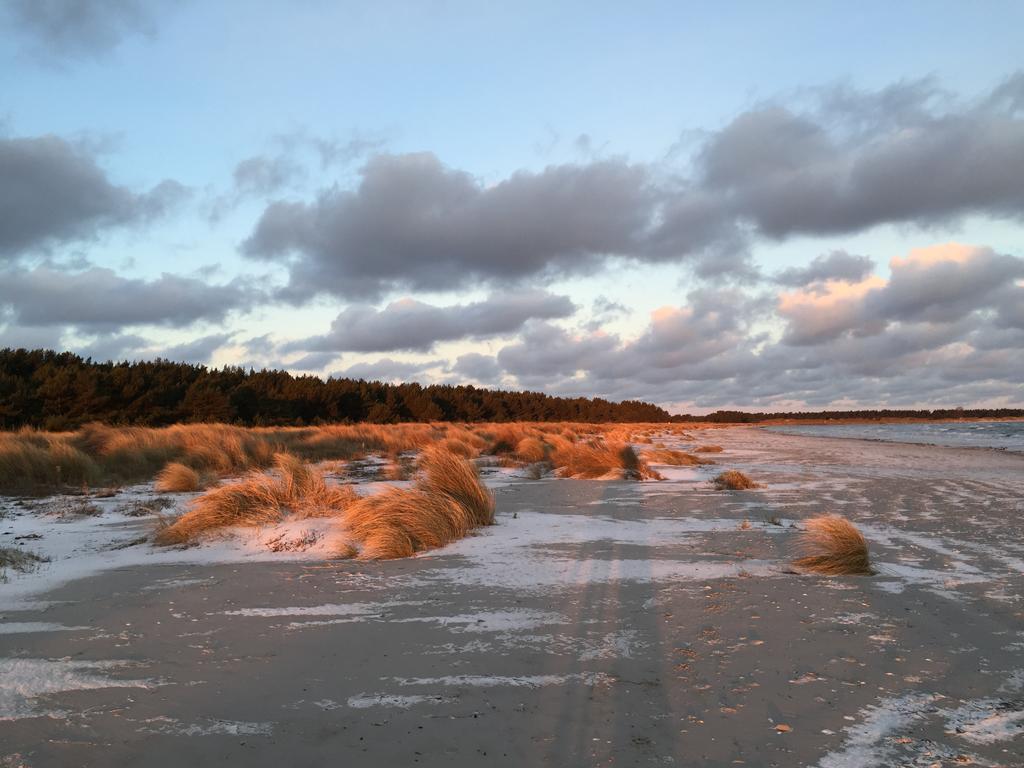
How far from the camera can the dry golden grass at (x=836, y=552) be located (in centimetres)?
553

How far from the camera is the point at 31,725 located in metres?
2.80

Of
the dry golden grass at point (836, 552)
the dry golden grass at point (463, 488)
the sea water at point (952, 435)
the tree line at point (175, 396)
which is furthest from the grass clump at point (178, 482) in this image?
the sea water at point (952, 435)

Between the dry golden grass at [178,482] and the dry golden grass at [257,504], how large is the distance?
353 cm

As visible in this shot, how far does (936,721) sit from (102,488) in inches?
500

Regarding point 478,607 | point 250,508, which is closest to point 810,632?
point 478,607

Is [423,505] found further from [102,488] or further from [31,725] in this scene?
[102,488]

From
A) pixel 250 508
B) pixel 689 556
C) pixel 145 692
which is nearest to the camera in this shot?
pixel 145 692

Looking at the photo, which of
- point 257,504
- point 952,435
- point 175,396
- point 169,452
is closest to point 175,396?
point 175,396

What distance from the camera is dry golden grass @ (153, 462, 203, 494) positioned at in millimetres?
11141

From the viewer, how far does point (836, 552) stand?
18.7 feet

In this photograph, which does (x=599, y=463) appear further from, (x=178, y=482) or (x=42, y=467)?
(x=42, y=467)

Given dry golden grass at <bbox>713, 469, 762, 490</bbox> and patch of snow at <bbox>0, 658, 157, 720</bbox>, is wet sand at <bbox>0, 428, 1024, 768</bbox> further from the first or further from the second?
→ dry golden grass at <bbox>713, 469, 762, 490</bbox>

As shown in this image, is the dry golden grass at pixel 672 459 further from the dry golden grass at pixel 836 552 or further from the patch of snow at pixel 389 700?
the patch of snow at pixel 389 700

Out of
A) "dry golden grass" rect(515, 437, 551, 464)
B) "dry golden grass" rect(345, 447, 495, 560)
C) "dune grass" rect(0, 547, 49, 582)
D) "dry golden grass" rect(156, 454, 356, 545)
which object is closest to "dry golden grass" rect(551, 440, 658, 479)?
"dry golden grass" rect(515, 437, 551, 464)
